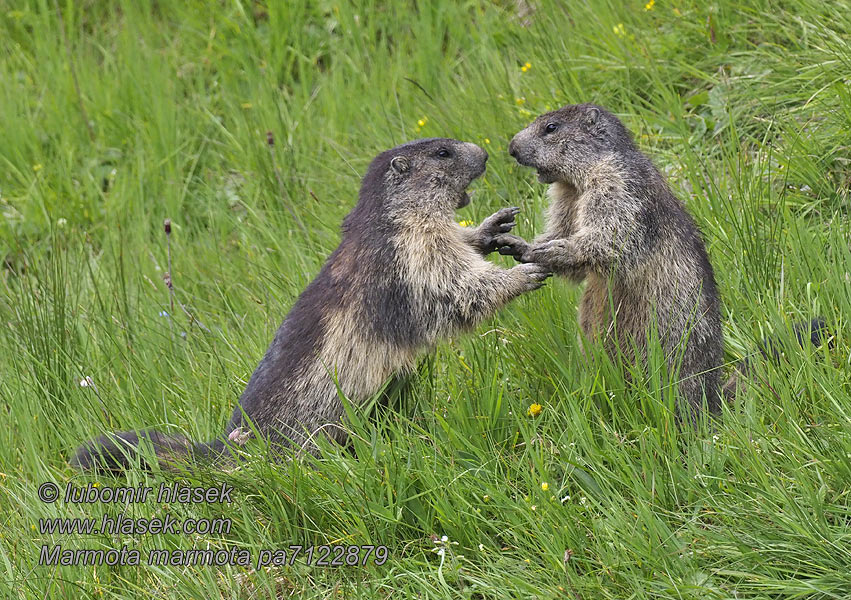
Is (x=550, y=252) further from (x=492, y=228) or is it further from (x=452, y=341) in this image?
(x=452, y=341)

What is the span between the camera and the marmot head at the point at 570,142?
5.09 m

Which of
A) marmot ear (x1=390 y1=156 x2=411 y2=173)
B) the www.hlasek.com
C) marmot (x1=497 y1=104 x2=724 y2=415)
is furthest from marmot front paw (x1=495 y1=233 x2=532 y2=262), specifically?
the www.hlasek.com

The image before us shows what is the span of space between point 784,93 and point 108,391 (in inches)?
184

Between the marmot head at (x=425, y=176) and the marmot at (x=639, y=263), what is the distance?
500mm

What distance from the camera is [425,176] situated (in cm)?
526

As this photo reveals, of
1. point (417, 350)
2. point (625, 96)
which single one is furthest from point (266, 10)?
point (417, 350)

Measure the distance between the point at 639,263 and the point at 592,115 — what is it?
0.87m

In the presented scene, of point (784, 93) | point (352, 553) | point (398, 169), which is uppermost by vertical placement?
point (398, 169)

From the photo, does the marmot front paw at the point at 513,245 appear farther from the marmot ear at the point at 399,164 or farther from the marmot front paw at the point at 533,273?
the marmot ear at the point at 399,164

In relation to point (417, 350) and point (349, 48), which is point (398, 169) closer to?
point (417, 350)

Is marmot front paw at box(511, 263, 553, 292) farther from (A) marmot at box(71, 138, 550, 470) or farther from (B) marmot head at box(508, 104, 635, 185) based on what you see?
(B) marmot head at box(508, 104, 635, 185)

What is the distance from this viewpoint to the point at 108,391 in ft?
18.1

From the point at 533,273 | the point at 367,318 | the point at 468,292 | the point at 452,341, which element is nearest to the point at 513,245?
the point at 533,273

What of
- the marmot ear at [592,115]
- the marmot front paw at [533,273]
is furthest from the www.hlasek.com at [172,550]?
the marmot ear at [592,115]
